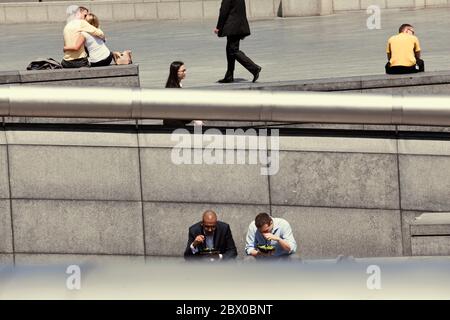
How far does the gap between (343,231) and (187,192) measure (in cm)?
180

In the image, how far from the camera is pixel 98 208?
14.5 m

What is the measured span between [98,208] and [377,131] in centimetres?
326

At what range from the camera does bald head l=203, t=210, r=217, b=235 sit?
13141 millimetres

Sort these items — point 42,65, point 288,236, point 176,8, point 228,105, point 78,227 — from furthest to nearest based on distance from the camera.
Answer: point 176,8
point 42,65
point 78,227
point 228,105
point 288,236

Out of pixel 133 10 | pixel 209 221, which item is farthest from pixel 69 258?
pixel 133 10

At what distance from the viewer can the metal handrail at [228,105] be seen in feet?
44.2

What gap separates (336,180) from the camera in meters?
14.1

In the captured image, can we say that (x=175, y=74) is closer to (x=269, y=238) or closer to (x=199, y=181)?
(x=199, y=181)

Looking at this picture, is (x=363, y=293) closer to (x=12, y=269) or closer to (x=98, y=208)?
(x=12, y=269)

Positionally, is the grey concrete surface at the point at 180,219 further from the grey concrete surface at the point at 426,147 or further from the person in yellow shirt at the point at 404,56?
the person in yellow shirt at the point at 404,56

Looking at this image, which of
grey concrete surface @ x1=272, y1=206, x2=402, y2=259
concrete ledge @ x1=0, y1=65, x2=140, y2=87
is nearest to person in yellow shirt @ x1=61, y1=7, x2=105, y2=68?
concrete ledge @ x1=0, y1=65, x2=140, y2=87

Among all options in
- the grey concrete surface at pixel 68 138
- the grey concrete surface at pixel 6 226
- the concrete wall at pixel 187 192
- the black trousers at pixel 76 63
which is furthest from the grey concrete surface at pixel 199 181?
the black trousers at pixel 76 63
